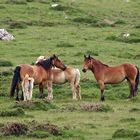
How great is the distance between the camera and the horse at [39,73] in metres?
27.8

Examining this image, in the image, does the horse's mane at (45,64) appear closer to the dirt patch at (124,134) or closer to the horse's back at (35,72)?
the horse's back at (35,72)

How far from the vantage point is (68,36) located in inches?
1868

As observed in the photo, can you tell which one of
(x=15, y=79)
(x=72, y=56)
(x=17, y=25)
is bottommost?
(x=72, y=56)

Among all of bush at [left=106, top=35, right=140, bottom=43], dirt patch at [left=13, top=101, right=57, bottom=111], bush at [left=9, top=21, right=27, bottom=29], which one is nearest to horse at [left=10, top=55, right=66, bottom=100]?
dirt patch at [left=13, top=101, right=57, bottom=111]

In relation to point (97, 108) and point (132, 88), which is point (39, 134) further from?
point (132, 88)

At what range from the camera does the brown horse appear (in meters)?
29.6

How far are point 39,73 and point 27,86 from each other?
4.57ft

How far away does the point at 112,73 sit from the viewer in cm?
2988

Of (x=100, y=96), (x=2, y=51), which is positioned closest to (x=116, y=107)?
(x=100, y=96)

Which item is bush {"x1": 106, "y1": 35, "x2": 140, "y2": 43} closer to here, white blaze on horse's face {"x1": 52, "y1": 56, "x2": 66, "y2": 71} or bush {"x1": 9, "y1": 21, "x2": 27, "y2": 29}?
bush {"x1": 9, "y1": 21, "x2": 27, "y2": 29}

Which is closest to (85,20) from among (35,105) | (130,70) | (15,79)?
(130,70)

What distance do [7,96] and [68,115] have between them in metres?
6.00

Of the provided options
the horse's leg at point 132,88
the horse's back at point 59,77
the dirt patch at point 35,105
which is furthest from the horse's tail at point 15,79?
the horse's leg at point 132,88

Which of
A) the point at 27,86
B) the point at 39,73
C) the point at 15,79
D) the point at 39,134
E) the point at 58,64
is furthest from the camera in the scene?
the point at 58,64
